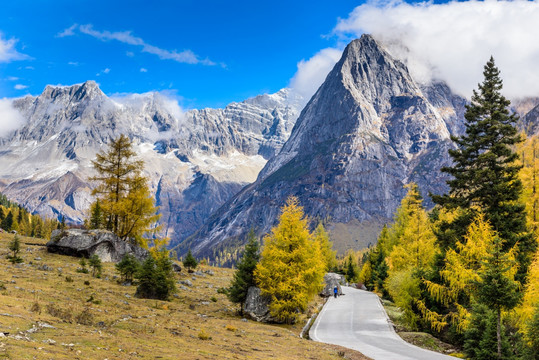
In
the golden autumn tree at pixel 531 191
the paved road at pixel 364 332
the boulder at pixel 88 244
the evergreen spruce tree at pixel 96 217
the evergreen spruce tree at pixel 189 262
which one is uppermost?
the golden autumn tree at pixel 531 191

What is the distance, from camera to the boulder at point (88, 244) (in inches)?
1494

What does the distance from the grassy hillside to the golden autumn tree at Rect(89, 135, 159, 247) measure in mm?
10475

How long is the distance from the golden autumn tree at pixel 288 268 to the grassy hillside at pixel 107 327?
2.12 meters

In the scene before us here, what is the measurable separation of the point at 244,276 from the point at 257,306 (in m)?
2.76

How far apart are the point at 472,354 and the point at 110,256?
116ft

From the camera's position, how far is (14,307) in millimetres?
14188

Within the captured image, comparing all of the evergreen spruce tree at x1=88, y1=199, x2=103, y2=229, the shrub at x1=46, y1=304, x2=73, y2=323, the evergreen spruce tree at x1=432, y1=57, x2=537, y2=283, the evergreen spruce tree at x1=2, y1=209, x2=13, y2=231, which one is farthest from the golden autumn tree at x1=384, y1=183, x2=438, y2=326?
the evergreen spruce tree at x1=2, y1=209, x2=13, y2=231

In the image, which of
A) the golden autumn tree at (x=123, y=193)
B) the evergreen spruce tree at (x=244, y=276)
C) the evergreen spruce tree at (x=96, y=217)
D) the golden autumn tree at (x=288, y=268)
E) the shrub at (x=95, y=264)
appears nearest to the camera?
the golden autumn tree at (x=288, y=268)

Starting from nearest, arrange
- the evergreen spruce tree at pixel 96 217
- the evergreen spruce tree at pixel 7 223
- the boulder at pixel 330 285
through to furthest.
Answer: the evergreen spruce tree at pixel 96 217, the boulder at pixel 330 285, the evergreen spruce tree at pixel 7 223

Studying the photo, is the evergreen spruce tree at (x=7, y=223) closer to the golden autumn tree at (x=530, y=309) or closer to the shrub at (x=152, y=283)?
the shrub at (x=152, y=283)

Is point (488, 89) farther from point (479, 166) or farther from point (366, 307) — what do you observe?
point (366, 307)

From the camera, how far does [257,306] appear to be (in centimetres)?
3055

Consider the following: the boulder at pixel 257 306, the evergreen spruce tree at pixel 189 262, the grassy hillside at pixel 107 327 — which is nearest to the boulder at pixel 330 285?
the evergreen spruce tree at pixel 189 262

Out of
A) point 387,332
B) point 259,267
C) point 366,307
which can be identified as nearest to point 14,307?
point 259,267
